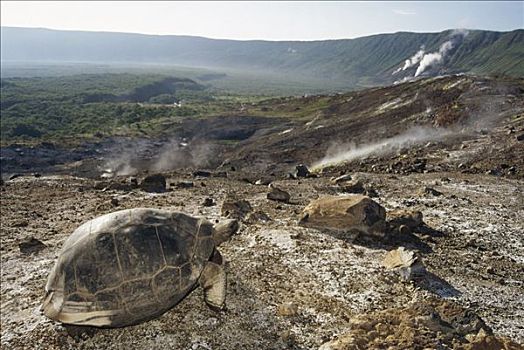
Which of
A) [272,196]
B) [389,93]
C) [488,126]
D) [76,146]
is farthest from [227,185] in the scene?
[389,93]

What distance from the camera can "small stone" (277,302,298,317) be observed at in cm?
1172

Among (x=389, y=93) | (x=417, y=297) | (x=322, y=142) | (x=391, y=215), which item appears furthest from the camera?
(x=389, y=93)

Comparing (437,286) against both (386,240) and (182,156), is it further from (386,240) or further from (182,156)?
(182,156)

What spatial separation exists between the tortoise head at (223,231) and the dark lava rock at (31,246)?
8010 mm

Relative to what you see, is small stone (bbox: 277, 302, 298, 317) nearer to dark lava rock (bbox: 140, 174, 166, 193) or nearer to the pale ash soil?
the pale ash soil

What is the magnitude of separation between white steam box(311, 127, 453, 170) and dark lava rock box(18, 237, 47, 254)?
29.2m

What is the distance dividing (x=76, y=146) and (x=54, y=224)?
1654 inches

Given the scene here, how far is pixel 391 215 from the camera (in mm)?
17719

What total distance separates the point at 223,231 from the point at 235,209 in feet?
17.5

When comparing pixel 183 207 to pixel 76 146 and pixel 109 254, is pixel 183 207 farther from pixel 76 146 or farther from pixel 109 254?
pixel 76 146

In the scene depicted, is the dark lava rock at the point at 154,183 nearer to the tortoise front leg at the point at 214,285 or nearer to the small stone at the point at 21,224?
the small stone at the point at 21,224

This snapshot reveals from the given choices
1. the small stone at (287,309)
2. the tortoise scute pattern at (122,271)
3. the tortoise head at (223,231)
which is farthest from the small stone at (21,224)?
the small stone at (287,309)

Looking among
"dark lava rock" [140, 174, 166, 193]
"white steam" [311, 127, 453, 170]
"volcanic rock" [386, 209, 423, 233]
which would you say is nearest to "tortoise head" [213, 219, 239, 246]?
"volcanic rock" [386, 209, 423, 233]

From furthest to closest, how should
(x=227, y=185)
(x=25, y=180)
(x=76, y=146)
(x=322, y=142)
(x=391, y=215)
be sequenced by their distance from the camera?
(x=76, y=146) → (x=322, y=142) → (x=25, y=180) → (x=227, y=185) → (x=391, y=215)
